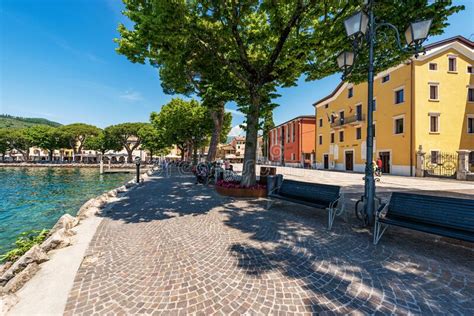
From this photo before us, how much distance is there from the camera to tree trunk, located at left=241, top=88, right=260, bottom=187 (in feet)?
27.0

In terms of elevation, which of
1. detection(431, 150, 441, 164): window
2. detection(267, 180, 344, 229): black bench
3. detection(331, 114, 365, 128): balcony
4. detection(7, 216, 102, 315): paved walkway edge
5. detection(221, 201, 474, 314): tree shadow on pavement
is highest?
detection(331, 114, 365, 128): balcony

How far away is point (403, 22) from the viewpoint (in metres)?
5.91

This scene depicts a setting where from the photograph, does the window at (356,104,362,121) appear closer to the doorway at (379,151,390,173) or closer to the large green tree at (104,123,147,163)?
the doorway at (379,151,390,173)

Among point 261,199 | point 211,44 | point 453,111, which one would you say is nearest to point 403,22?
point 211,44

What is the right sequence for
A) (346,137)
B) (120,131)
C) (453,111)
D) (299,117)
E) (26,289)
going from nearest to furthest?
(26,289) → (453,111) → (346,137) → (299,117) → (120,131)

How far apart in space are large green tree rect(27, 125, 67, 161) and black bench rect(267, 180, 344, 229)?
63094 millimetres

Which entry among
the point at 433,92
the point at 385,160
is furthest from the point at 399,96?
the point at 385,160

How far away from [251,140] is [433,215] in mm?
5963

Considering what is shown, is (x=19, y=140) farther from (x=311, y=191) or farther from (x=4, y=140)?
(x=311, y=191)

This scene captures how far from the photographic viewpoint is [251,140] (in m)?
8.45

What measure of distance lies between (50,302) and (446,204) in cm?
596

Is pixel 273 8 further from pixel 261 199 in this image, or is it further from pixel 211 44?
pixel 261 199

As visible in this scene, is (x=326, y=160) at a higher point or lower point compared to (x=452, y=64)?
lower

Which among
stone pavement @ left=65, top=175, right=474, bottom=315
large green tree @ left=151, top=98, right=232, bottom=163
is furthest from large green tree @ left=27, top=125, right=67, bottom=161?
stone pavement @ left=65, top=175, right=474, bottom=315
